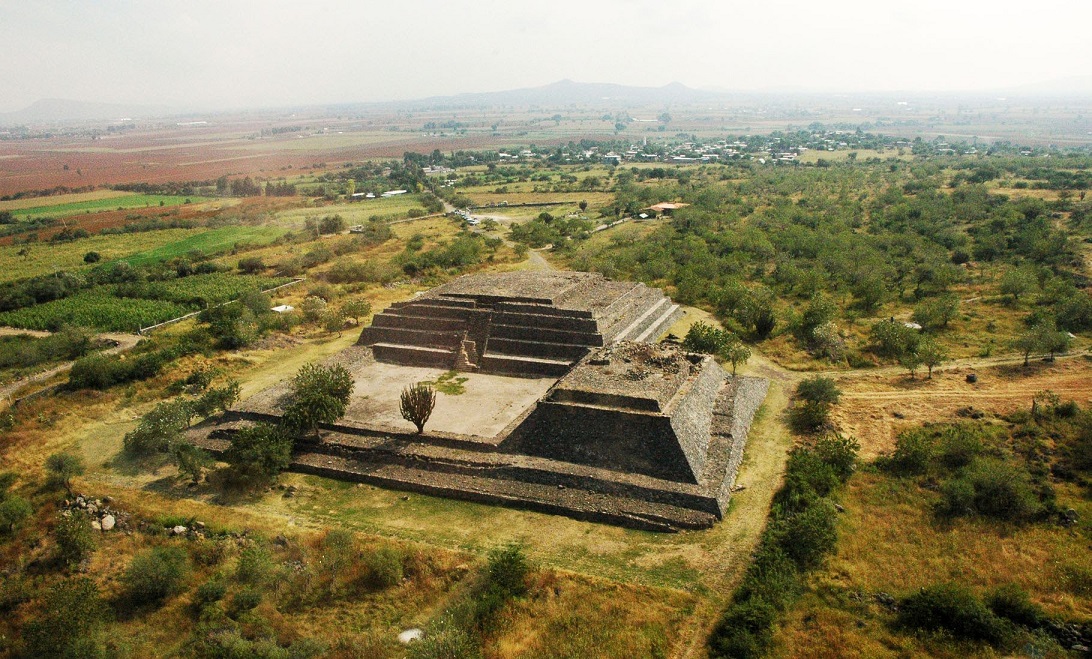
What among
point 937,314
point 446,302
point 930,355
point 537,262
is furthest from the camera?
point 537,262

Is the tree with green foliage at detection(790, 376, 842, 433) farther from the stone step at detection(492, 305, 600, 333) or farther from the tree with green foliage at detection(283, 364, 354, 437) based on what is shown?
the tree with green foliage at detection(283, 364, 354, 437)

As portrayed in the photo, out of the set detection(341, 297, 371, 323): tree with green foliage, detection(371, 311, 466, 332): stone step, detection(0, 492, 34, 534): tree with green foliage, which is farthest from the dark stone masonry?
detection(341, 297, 371, 323): tree with green foliage

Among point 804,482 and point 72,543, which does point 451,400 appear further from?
point 804,482

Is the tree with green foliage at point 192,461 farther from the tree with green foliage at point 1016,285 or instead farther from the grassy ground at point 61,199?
the grassy ground at point 61,199

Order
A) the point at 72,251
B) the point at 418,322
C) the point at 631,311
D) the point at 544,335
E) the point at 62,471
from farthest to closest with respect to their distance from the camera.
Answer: the point at 72,251
the point at 631,311
the point at 418,322
the point at 544,335
the point at 62,471

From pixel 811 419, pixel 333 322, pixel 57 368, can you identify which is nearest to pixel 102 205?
pixel 57 368

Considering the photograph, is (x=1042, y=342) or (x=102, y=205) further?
(x=102, y=205)
